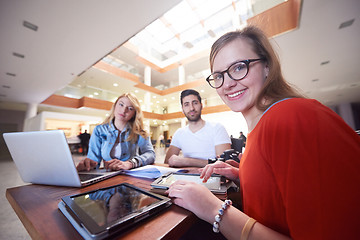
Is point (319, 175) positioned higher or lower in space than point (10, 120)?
lower

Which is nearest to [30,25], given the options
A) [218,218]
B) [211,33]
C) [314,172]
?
[218,218]

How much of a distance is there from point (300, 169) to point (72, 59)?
545cm

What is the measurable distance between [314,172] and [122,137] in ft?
5.39

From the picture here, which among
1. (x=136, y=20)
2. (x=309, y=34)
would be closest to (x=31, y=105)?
(x=136, y=20)

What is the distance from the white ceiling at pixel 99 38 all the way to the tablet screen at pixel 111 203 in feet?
10.3

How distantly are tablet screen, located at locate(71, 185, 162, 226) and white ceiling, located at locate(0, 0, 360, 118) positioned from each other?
314 centimetres

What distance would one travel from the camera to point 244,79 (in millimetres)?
661

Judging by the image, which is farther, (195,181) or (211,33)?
(211,33)

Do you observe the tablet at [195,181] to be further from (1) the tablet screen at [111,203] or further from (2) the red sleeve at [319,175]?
(2) the red sleeve at [319,175]

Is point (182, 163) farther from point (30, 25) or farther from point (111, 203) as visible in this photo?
point (30, 25)

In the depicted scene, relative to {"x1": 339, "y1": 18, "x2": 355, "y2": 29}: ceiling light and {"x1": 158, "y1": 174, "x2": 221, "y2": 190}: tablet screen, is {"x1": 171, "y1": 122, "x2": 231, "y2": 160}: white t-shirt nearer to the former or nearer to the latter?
{"x1": 158, "y1": 174, "x2": 221, "y2": 190}: tablet screen

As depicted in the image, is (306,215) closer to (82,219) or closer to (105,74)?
(82,219)

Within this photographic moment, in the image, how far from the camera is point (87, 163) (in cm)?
101

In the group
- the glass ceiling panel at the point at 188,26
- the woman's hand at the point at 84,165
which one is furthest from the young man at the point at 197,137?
the glass ceiling panel at the point at 188,26
